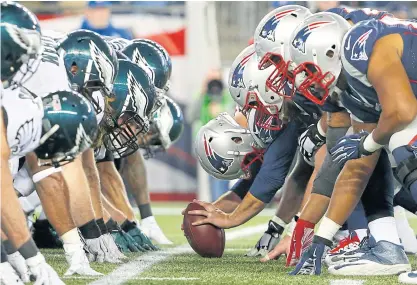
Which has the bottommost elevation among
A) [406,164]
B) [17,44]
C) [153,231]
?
[153,231]

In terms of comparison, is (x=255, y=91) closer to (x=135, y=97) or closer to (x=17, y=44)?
(x=135, y=97)

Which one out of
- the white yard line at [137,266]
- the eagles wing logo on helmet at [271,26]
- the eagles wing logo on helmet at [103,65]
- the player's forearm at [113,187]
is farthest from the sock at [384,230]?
the player's forearm at [113,187]

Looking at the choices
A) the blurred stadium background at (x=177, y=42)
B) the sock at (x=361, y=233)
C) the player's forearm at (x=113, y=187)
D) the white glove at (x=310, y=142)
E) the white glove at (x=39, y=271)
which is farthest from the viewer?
the blurred stadium background at (x=177, y=42)

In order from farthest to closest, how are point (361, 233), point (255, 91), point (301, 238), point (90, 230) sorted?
point (255, 91) → point (361, 233) → point (90, 230) → point (301, 238)

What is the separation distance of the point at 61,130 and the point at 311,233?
5.07 feet

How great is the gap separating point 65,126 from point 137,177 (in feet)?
10.7

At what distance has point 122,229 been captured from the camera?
21.4 ft

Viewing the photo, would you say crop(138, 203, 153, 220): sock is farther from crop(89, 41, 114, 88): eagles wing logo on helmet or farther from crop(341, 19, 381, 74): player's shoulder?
crop(341, 19, 381, 74): player's shoulder

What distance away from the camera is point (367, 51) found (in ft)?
15.2

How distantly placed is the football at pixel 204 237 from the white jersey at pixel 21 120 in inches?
67.9

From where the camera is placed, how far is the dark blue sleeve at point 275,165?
227 inches

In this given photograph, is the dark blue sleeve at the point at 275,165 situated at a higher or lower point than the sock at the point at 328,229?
higher

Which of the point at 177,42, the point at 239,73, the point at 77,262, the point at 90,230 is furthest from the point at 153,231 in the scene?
the point at 177,42

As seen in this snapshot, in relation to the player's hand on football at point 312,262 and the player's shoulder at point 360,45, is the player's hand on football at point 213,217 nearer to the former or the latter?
the player's hand on football at point 312,262
